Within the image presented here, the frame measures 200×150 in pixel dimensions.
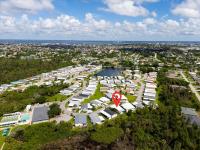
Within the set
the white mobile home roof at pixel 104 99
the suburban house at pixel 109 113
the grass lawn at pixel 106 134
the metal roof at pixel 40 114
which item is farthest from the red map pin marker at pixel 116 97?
the metal roof at pixel 40 114

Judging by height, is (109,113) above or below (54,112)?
below

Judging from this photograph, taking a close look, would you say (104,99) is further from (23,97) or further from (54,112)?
(23,97)

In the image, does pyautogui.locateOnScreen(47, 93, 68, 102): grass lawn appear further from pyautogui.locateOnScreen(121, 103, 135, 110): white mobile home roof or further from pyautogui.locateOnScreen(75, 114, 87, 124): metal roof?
pyautogui.locateOnScreen(121, 103, 135, 110): white mobile home roof

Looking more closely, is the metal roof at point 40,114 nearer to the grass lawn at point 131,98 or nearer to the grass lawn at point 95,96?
the grass lawn at point 95,96

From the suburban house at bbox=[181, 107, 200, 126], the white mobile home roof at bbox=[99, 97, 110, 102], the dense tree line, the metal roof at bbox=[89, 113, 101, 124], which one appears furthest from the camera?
the white mobile home roof at bbox=[99, 97, 110, 102]

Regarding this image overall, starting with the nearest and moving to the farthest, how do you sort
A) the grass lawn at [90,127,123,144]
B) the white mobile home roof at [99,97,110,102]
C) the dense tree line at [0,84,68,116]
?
the grass lawn at [90,127,123,144]
the dense tree line at [0,84,68,116]
the white mobile home roof at [99,97,110,102]

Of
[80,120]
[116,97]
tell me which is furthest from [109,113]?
[116,97]

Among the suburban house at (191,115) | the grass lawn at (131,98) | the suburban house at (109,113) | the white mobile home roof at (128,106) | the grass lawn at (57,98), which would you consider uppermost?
the suburban house at (191,115)

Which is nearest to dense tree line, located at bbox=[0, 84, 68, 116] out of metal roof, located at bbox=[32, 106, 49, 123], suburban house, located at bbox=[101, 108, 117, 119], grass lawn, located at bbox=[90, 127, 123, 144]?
metal roof, located at bbox=[32, 106, 49, 123]

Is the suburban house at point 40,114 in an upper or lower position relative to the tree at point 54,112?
lower

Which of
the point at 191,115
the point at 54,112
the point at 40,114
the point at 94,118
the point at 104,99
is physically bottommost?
the point at 40,114

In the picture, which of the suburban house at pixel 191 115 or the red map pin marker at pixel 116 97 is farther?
the red map pin marker at pixel 116 97
